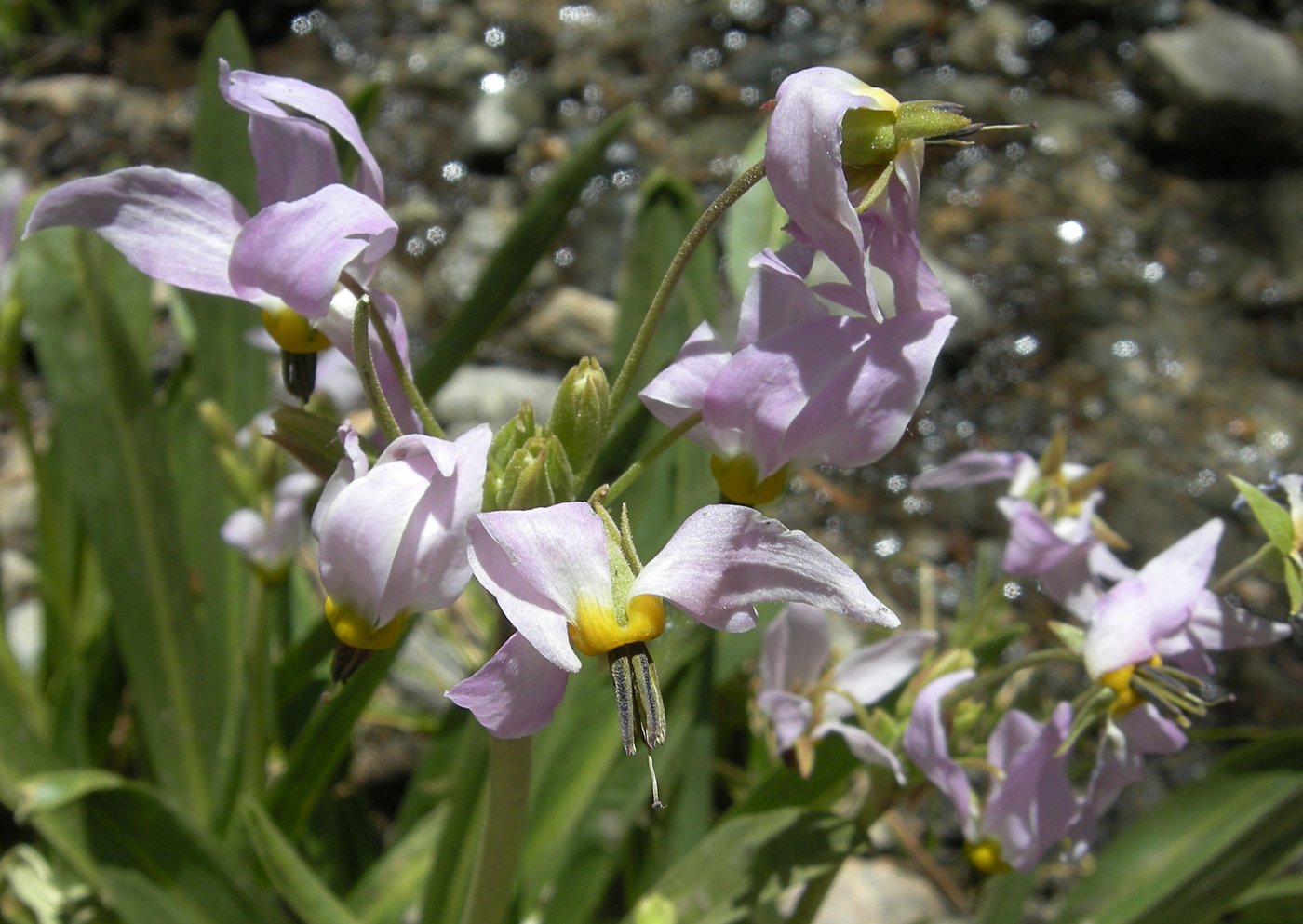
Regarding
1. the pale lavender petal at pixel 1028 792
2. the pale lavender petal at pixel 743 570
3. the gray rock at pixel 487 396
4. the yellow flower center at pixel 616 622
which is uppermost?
the pale lavender petal at pixel 743 570

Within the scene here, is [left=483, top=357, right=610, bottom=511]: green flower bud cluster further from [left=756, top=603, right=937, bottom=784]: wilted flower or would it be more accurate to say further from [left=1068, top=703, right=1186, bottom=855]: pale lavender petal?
[left=1068, top=703, right=1186, bottom=855]: pale lavender petal

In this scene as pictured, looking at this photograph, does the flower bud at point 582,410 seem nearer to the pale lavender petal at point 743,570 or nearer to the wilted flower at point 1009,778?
the pale lavender petal at point 743,570

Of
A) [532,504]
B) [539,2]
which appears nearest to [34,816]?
[532,504]

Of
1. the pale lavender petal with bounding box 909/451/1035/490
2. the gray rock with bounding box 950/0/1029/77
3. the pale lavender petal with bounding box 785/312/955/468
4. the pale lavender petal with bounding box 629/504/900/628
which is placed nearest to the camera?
the pale lavender petal with bounding box 629/504/900/628

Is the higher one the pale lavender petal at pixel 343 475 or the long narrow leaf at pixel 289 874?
the pale lavender petal at pixel 343 475

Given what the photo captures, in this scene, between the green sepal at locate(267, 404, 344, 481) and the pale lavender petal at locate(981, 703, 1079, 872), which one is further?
the pale lavender petal at locate(981, 703, 1079, 872)

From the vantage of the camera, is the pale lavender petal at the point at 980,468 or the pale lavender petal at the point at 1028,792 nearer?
the pale lavender petal at the point at 1028,792

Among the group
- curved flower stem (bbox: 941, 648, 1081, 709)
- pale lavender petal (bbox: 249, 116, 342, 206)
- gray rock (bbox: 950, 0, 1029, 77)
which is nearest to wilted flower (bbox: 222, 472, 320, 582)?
pale lavender petal (bbox: 249, 116, 342, 206)

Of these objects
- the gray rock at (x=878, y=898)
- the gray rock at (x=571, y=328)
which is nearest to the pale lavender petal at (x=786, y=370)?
the gray rock at (x=878, y=898)
